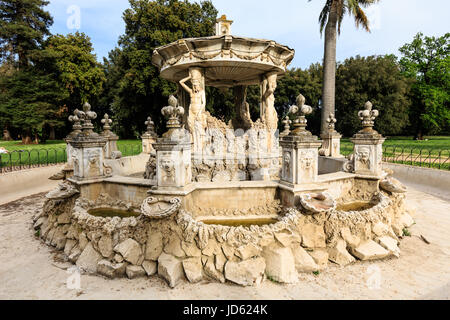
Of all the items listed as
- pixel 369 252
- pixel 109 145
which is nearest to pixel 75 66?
pixel 109 145

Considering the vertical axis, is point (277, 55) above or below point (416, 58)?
below

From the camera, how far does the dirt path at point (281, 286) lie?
357cm

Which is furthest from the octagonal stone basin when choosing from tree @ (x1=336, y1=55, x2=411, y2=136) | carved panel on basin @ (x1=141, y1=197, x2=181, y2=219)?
tree @ (x1=336, y1=55, x2=411, y2=136)

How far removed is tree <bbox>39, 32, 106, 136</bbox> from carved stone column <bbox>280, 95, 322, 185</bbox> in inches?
1090

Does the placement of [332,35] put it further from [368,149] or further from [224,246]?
[224,246]

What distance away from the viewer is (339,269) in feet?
13.7

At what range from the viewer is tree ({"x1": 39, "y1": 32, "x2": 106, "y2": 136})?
2619 centimetres

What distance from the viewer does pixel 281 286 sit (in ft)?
12.3

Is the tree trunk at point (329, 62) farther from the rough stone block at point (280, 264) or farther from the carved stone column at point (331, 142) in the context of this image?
the rough stone block at point (280, 264)

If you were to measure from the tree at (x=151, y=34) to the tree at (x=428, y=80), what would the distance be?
2749 cm

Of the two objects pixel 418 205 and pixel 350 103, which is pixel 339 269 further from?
pixel 350 103

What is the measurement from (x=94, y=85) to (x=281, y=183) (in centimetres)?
3065

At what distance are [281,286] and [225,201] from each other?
1975 mm
